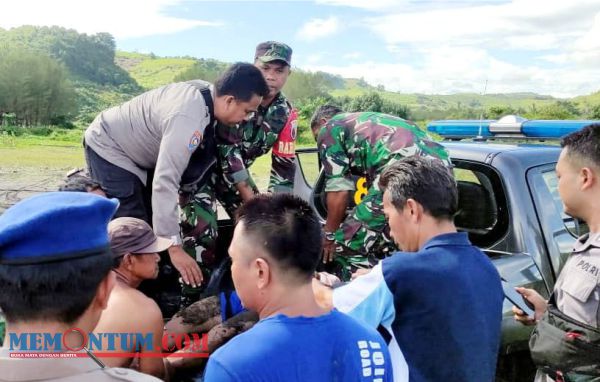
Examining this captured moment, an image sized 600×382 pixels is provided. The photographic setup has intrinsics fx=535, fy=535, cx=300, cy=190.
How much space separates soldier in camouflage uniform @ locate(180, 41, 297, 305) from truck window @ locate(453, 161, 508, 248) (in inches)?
47.9

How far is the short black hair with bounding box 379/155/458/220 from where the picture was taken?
5.88ft

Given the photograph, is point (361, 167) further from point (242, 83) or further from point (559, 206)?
point (559, 206)

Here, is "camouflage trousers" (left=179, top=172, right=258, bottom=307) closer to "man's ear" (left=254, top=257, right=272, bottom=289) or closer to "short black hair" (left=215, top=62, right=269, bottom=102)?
"short black hair" (left=215, top=62, right=269, bottom=102)

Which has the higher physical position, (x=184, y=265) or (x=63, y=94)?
(x=63, y=94)

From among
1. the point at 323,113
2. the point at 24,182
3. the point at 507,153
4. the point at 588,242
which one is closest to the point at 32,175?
the point at 24,182

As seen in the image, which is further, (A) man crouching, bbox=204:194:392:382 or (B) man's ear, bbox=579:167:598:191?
(B) man's ear, bbox=579:167:598:191

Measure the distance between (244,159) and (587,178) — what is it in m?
2.26

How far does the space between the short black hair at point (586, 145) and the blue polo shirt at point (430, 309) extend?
0.61 m

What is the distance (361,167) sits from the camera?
308 centimetres

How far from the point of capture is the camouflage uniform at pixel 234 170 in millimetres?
3000

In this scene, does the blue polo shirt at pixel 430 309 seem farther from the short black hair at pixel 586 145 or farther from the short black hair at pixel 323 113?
the short black hair at pixel 323 113

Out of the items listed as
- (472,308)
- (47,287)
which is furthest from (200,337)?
(47,287)

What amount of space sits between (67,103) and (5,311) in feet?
242

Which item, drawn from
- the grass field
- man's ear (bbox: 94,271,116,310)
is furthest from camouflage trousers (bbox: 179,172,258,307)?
the grass field
